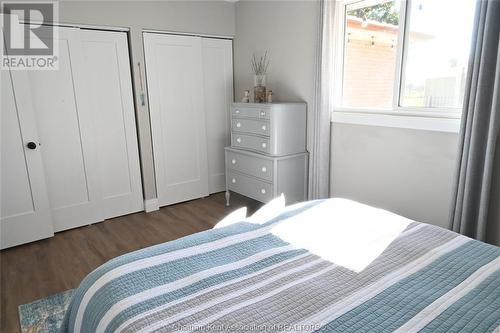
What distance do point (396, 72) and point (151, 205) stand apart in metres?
2.96

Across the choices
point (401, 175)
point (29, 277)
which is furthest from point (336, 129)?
point (29, 277)

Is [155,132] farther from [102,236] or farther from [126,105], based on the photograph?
[102,236]

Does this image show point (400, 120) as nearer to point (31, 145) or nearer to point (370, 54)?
point (370, 54)

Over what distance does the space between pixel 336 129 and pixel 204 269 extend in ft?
7.29

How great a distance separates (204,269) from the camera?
1.29 meters

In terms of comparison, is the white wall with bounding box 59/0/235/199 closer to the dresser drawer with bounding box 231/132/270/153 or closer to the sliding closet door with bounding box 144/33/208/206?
the sliding closet door with bounding box 144/33/208/206

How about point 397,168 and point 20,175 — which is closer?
point 397,168

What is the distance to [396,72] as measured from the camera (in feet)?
8.60

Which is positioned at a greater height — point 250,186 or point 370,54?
point 370,54

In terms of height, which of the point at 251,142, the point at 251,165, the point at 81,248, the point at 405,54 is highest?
the point at 405,54

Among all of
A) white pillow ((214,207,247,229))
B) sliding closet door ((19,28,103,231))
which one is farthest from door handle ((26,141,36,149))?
white pillow ((214,207,247,229))

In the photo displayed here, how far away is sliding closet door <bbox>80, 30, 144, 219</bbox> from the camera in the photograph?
3291 mm

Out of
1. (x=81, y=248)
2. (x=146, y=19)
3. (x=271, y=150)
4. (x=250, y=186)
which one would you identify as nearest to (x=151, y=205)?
(x=81, y=248)

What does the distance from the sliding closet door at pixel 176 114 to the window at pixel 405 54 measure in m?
1.81
